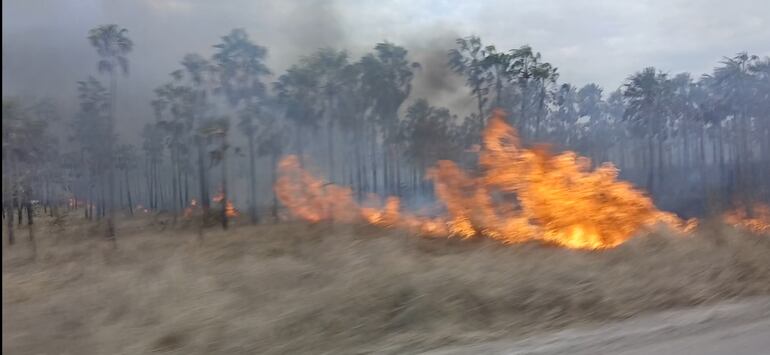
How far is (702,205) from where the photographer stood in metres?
22.3

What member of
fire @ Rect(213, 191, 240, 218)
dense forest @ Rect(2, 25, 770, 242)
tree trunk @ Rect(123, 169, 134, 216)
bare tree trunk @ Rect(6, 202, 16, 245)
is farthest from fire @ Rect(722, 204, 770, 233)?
bare tree trunk @ Rect(6, 202, 16, 245)

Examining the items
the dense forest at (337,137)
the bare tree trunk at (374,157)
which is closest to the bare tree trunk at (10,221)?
the dense forest at (337,137)

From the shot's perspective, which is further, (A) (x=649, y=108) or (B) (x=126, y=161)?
(A) (x=649, y=108)

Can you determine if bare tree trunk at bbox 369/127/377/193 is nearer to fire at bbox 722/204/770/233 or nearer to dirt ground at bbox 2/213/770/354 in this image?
dirt ground at bbox 2/213/770/354

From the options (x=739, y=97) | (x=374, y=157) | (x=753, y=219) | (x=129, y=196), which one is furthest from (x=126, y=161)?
(x=739, y=97)

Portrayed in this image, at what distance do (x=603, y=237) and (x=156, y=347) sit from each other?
391 inches

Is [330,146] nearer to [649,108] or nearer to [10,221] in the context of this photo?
[10,221]

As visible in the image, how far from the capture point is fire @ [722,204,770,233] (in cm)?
1406

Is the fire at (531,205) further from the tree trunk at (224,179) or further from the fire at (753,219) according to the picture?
the tree trunk at (224,179)

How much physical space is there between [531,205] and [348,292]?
7.19 m

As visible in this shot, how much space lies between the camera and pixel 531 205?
15.0m

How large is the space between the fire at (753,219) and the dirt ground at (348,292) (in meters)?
1.11

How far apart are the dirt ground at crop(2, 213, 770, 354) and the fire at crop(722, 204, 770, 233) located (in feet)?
3.65

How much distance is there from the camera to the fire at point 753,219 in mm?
14062
